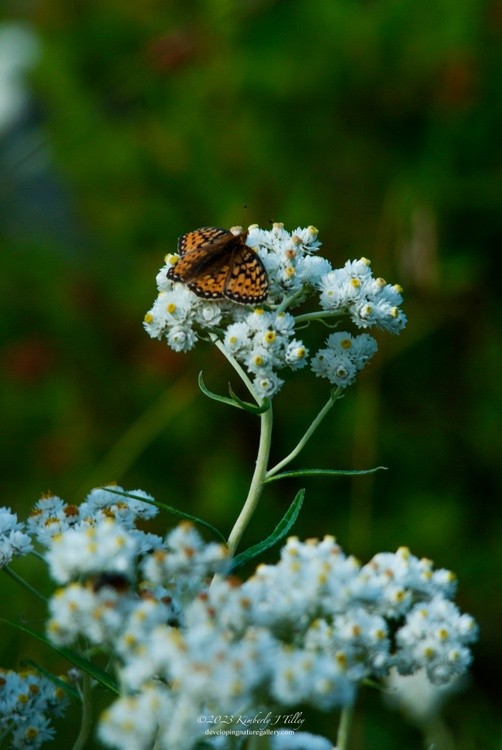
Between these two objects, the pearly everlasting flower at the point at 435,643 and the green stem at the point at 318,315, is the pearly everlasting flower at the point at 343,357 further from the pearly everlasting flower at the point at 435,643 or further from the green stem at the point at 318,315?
the pearly everlasting flower at the point at 435,643

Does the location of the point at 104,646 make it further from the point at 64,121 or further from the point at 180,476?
the point at 64,121

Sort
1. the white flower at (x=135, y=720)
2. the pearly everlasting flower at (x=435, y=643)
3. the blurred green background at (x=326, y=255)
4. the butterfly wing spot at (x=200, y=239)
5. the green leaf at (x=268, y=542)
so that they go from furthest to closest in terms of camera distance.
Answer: the blurred green background at (x=326, y=255)
the butterfly wing spot at (x=200, y=239)
the green leaf at (x=268, y=542)
the pearly everlasting flower at (x=435, y=643)
the white flower at (x=135, y=720)

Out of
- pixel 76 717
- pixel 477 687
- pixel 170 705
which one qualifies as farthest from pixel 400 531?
pixel 170 705

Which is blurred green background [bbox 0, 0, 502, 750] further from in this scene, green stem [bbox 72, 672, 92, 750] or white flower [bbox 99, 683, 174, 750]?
white flower [bbox 99, 683, 174, 750]

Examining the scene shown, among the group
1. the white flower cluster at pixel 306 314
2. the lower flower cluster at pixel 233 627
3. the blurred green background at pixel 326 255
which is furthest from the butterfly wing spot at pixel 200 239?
the blurred green background at pixel 326 255

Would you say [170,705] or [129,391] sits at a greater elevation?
[129,391]

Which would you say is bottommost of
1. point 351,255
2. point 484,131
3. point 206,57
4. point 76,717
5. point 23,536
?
point 23,536
